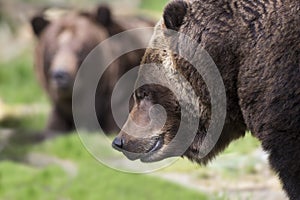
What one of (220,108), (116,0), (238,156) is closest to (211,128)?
(220,108)

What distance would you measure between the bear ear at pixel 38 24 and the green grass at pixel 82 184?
8.66 ft

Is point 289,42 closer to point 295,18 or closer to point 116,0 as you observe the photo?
point 295,18

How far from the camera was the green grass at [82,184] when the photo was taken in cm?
783

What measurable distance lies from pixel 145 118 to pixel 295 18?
4.07 ft

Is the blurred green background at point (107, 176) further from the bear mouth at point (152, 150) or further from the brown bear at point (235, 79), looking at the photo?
the brown bear at point (235, 79)

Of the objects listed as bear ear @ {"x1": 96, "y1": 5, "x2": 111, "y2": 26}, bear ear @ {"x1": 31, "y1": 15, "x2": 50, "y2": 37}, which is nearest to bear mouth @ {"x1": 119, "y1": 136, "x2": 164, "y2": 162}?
bear ear @ {"x1": 96, "y1": 5, "x2": 111, "y2": 26}

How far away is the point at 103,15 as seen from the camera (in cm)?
1095

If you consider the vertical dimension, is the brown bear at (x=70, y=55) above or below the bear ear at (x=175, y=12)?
below

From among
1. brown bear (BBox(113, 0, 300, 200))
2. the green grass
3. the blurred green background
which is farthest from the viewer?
the green grass

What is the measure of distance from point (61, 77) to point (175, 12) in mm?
5775

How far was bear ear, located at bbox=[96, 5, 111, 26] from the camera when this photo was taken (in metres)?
10.9

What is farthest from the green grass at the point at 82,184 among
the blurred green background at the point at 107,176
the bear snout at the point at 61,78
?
the bear snout at the point at 61,78

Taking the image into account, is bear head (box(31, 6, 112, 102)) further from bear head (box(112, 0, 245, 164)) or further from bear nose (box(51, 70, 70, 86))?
bear head (box(112, 0, 245, 164))

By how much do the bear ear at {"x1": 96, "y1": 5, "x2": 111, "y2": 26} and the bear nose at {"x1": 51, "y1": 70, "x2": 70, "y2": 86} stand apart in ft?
3.47
